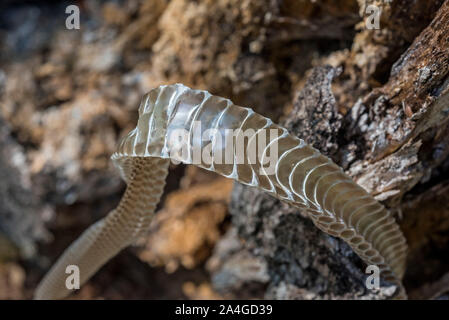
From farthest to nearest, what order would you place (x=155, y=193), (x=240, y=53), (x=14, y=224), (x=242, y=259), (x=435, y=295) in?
(x=14, y=224) → (x=242, y=259) → (x=240, y=53) → (x=435, y=295) → (x=155, y=193)

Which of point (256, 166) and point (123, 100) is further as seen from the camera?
point (123, 100)

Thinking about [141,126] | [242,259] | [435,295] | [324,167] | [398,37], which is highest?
[398,37]

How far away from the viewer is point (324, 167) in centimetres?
69

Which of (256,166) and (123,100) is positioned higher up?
(123,100)

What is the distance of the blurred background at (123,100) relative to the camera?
139 cm

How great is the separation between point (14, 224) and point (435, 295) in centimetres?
199

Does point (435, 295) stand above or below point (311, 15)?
below

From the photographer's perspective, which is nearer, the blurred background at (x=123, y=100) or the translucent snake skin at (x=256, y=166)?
the translucent snake skin at (x=256, y=166)

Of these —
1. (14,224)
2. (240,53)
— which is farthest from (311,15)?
(14,224)

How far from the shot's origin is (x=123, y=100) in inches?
66.1

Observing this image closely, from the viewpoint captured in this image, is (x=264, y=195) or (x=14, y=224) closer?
(x=264, y=195)

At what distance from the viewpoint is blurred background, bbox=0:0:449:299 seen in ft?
4.56

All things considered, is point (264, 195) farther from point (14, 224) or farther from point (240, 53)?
point (14, 224)

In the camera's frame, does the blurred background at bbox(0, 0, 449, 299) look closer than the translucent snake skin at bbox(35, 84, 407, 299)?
No
